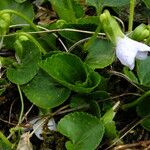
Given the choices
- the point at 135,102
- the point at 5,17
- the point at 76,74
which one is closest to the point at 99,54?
the point at 76,74

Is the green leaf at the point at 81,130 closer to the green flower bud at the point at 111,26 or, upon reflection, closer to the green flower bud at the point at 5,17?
the green flower bud at the point at 111,26

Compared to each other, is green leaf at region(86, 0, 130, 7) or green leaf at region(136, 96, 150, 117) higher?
green leaf at region(86, 0, 130, 7)

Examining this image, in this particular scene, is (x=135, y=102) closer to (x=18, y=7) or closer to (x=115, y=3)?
(x=115, y=3)

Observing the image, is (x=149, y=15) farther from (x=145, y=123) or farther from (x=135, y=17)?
(x=145, y=123)

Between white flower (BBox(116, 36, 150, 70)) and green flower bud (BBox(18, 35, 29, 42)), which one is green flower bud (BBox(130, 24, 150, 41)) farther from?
green flower bud (BBox(18, 35, 29, 42))

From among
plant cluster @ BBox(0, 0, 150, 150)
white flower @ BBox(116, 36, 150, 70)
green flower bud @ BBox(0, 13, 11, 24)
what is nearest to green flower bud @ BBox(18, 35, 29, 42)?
plant cluster @ BBox(0, 0, 150, 150)

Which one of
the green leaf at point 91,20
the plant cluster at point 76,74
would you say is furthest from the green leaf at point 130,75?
the green leaf at point 91,20
